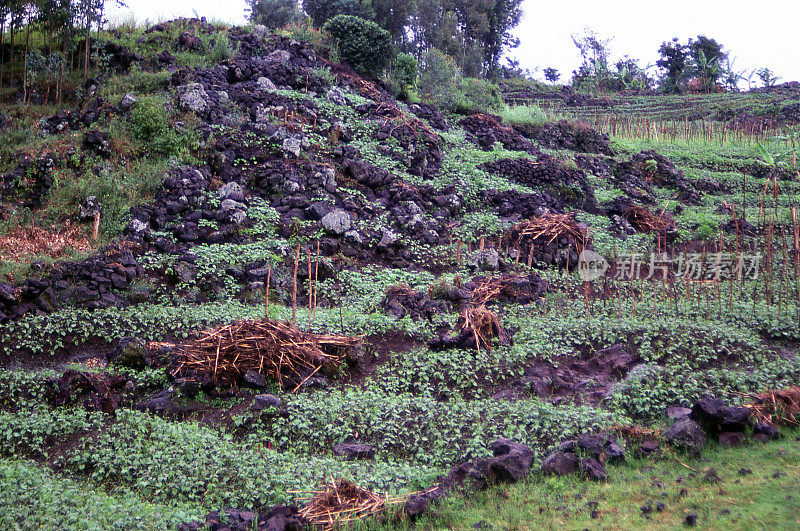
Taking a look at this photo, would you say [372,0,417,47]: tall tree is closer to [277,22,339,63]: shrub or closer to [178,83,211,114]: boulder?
[277,22,339,63]: shrub

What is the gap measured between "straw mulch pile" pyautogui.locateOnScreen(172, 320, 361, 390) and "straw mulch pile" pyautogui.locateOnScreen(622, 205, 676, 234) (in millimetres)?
9476

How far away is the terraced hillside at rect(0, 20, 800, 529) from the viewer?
534 cm

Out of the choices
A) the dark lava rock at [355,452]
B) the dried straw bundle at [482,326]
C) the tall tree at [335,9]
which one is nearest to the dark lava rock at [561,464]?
the dark lava rock at [355,452]

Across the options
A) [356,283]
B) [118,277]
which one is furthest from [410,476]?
[118,277]

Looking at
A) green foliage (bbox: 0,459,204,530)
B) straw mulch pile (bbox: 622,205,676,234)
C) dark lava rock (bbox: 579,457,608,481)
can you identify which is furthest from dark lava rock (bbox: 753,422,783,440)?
straw mulch pile (bbox: 622,205,676,234)

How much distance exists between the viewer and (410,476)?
5.14 meters

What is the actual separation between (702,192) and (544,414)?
13119 mm

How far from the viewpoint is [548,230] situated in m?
11.7

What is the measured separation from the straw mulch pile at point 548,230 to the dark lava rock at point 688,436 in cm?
653

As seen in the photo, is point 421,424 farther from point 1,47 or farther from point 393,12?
point 393,12

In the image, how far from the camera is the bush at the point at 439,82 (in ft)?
62.2

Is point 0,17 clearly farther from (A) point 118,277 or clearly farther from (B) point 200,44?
(A) point 118,277

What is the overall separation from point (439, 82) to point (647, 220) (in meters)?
9.31

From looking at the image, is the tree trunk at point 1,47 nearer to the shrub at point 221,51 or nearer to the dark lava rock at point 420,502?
the shrub at point 221,51
